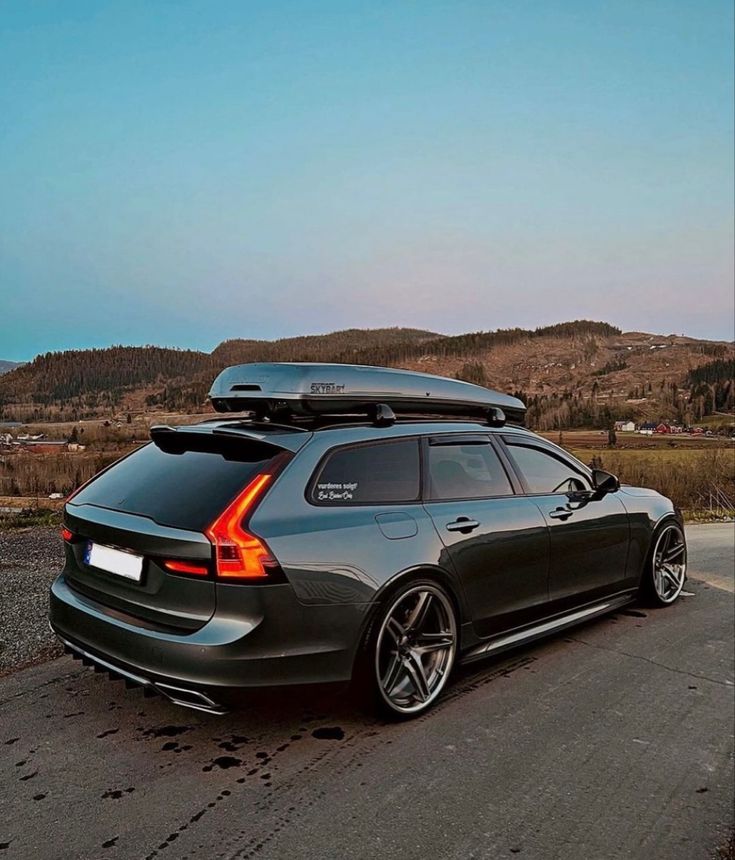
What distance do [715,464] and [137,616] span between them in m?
40.5

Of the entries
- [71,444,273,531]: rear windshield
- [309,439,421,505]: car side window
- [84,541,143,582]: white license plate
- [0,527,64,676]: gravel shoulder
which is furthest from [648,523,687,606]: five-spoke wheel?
[0,527,64,676]: gravel shoulder

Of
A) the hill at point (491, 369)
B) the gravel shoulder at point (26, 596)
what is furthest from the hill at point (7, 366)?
the gravel shoulder at point (26, 596)

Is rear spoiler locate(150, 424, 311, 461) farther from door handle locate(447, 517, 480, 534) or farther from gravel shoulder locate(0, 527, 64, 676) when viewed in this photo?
gravel shoulder locate(0, 527, 64, 676)

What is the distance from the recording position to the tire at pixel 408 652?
3.22m

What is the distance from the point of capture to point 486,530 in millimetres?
3900

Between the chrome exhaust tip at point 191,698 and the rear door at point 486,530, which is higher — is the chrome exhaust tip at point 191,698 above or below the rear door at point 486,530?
below

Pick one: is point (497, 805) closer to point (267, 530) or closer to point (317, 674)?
point (317, 674)

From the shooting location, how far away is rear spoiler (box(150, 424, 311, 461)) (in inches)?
128

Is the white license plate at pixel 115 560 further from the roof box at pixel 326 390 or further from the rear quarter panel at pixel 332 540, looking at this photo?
the roof box at pixel 326 390

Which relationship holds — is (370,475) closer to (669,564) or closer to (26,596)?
(26,596)

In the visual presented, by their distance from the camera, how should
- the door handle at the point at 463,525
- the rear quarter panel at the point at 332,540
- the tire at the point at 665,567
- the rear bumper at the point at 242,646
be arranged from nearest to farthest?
the rear bumper at the point at 242,646, the rear quarter panel at the point at 332,540, the door handle at the point at 463,525, the tire at the point at 665,567

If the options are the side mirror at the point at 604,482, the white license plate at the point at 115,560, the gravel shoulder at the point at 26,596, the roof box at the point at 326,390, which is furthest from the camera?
the side mirror at the point at 604,482

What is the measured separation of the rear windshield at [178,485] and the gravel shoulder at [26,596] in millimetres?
1229

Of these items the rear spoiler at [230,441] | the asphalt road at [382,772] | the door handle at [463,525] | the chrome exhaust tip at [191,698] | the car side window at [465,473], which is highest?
the rear spoiler at [230,441]
